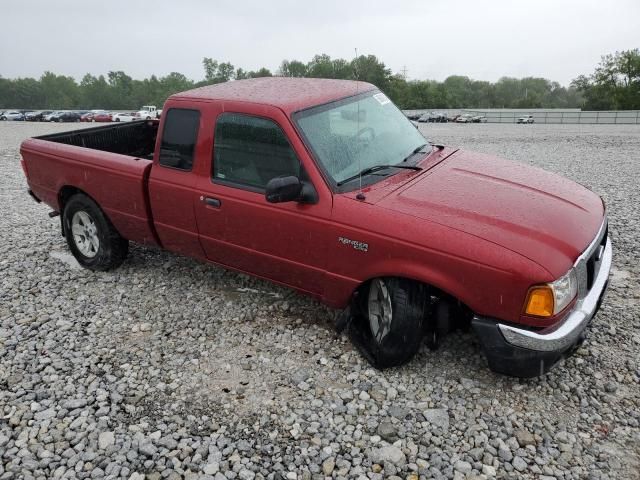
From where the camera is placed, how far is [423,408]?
335 cm

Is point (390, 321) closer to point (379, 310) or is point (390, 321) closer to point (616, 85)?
point (379, 310)

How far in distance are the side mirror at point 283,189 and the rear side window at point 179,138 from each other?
110 cm

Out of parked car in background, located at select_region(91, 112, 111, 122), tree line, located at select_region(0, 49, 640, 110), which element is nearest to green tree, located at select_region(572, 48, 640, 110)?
tree line, located at select_region(0, 49, 640, 110)

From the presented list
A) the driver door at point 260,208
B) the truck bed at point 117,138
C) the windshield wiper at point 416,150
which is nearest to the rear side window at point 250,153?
the driver door at point 260,208

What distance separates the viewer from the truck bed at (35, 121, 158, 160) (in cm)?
581

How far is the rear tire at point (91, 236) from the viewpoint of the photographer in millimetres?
5188

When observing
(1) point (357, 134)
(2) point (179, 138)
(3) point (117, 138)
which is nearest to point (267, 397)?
(1) point (357, 134)

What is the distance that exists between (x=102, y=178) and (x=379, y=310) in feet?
9.50

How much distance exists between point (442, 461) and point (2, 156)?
14463mm

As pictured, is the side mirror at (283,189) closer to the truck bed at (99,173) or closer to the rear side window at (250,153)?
the rear side window at (250,153)

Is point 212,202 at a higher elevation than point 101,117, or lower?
higher

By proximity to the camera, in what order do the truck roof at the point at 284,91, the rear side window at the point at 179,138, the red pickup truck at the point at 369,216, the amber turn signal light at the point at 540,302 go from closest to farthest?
1. the amber turn signal light at the point at 540,302
2. the red pickup truck at the point at 369,216
3. the truck roof at the point at 284,91
4. the rear side window at the point at 179,138

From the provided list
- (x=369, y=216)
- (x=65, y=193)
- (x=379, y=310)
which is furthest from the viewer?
(x=65, y=193)

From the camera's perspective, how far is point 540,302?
9.82 feet
